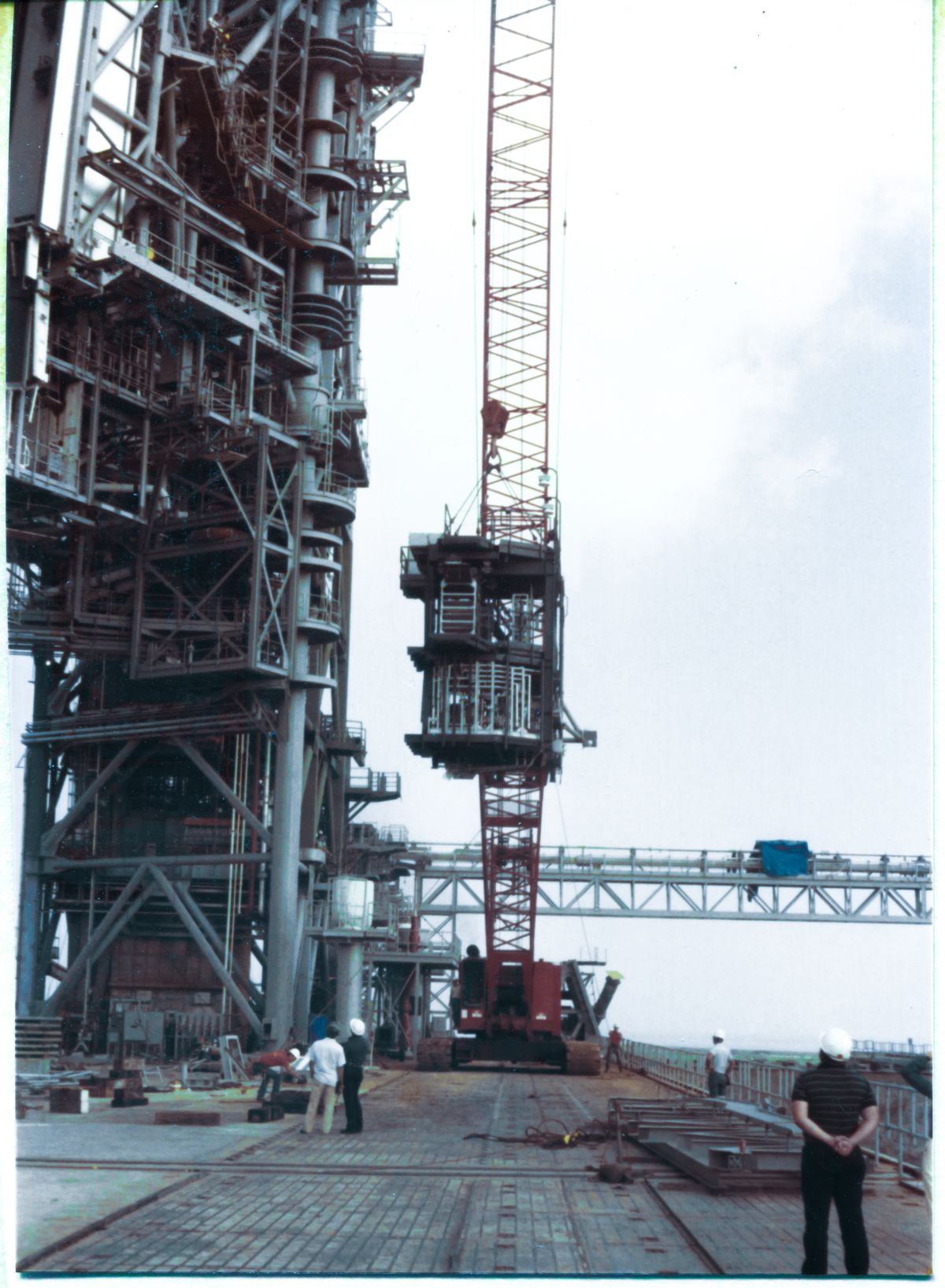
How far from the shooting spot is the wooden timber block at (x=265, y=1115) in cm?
2383

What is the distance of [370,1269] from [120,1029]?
92.2ft

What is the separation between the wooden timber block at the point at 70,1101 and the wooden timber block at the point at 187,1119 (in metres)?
1.80

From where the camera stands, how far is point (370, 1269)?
1349cm

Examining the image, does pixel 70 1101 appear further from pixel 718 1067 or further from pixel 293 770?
pixel 293 770

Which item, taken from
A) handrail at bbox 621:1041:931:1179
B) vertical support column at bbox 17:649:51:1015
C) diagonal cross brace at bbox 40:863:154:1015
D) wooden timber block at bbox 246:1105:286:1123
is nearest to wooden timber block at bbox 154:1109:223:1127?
wooden timber block at bbox 246:1105:286:1123

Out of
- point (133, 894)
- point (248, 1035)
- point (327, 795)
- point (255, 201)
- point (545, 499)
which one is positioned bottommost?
point (248, 1035)

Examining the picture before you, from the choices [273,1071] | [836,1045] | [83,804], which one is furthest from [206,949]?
[836,1045]

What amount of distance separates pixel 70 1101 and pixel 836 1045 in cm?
1602

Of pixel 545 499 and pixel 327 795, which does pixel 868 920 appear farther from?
pixel 327 795

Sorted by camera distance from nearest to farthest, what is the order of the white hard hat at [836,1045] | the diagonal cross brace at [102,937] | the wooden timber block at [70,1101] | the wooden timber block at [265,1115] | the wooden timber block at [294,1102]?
1. the white hard hat at [836,1045]
2. the wooden timber block at [265,1115]
3. the wooden timber block at [70,1101]
4. the wooden timber block at [294,1102]
5. the diagonal cross brace at [102,937]

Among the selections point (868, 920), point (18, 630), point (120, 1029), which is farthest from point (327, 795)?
point (868, 920)

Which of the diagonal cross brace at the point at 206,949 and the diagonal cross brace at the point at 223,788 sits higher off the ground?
the diagonal cross brace at the point at 223,788

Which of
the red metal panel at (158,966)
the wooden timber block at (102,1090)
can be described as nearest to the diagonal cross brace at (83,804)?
the red metal panel at (158,966)

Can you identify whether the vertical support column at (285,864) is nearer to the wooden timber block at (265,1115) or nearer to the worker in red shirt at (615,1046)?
the worker in red shirt at (615,1046)
